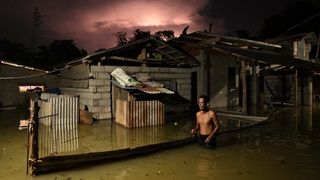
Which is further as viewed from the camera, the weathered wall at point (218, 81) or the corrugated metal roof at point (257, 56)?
the weathered wall at point (218, 81)

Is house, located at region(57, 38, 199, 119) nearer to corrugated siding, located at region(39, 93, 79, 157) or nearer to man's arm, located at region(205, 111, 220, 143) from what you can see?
corrugated siding, located at region(39, 93, 79, 157)

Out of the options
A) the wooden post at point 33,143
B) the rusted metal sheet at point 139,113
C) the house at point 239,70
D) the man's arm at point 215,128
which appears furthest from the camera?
the house at point 239,70

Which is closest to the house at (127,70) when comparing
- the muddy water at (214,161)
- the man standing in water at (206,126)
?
the muddy water at (214,161)

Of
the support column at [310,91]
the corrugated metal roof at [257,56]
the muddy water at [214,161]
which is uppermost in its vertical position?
the corrugated metal roof at [257,56]

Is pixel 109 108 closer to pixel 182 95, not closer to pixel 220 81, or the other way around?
pixel 182 95

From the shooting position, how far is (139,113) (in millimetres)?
14039

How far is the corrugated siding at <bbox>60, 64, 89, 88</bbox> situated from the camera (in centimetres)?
1684

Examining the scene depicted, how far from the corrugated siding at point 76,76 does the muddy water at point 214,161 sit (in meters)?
5.27

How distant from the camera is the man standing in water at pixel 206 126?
9742mm

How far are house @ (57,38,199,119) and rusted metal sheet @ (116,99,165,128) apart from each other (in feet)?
6.10

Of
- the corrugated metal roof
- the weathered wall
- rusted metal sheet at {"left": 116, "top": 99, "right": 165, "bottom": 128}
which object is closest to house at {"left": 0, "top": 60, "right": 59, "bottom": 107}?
rusted metal sheet at {"left": 116, "top": 99, "right": 165, "bottom": 128}

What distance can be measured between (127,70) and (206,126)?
8.39m

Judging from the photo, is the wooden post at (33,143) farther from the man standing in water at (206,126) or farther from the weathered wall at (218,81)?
the weathered wall at (218,81)

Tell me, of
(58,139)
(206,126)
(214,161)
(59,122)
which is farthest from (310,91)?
(58,139)
